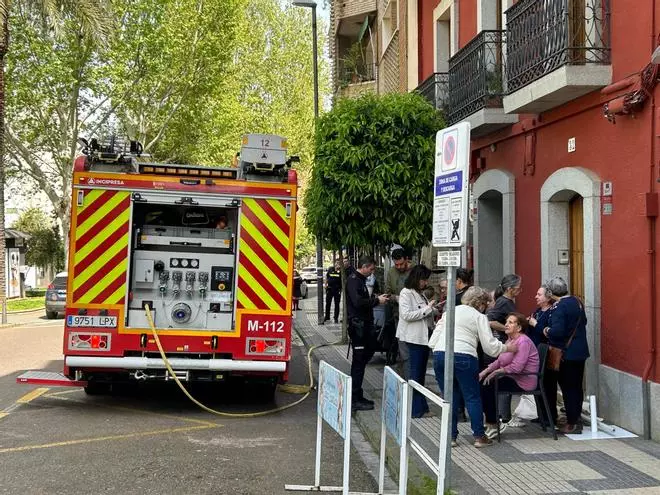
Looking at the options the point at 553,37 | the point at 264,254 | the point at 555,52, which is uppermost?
the point at 553,37

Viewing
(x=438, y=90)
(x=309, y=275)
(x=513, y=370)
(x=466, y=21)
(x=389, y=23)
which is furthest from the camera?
(x=309, y=275)

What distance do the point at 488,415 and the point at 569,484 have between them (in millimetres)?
1505

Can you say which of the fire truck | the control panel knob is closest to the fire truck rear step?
the fire truck

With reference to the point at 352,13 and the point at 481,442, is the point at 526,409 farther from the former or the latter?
the point at 352,13

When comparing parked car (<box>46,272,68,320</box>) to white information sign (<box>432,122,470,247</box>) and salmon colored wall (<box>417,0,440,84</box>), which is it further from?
white information sign (<box>432,122,470,247</box>)

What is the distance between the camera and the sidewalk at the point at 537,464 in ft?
18.0

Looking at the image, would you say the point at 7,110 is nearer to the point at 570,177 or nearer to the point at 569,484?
the point at 570,177

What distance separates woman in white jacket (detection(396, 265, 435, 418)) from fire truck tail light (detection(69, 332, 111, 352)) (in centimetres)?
323

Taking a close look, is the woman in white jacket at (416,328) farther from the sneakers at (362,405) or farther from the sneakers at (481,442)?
the sneakers at (481,442)

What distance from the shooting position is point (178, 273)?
28.6ft

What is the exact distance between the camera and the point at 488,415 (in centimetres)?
701

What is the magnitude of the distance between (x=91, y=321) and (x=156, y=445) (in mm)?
1844

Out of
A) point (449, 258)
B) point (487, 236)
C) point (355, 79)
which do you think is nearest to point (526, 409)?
point (449, 258)

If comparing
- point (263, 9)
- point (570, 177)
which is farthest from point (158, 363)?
point (263, 9)
